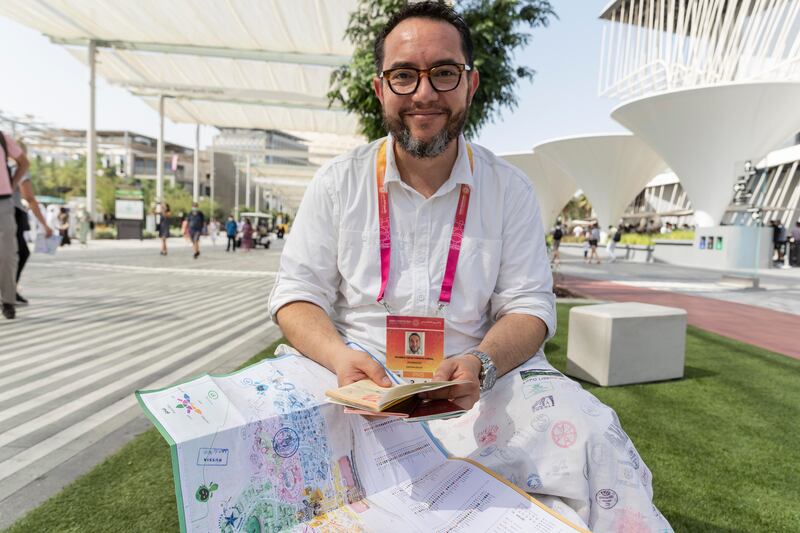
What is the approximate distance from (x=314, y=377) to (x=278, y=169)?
136 feet

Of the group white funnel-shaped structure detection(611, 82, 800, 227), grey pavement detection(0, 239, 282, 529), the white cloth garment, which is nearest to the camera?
the white cloth garment

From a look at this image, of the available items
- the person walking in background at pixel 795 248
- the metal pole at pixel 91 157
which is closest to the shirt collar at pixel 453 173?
the metal pole at pixel 91 157

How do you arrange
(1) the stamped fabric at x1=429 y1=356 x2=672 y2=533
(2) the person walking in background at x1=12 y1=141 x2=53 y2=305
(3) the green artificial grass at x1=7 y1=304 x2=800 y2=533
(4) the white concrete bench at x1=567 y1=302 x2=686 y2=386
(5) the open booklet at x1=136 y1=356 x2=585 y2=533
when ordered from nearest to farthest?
1. (5) the open booklet at x1=136 y1=356 x2=585 y2=533
2. (1) the stamped fabric at x1=429 y1=356 x2=672 y2=533
3. (3) the green artificial grass at x1=7 y1=304 x2=800 y2=533
4. (4) the white concrete bench at x1=567 y1=302 x2=686 y2=386
5. (2) the person walking in background at x1=12 y1=141 x2=53 y2=305

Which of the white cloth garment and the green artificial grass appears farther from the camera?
the green artificial grass

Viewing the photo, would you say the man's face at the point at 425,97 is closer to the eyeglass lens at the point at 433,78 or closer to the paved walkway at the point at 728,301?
the eyeglass lens at the point at 433,78

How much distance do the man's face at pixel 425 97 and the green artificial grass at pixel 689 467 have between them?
5.16ft

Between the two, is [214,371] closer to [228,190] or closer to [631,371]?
[631,371]

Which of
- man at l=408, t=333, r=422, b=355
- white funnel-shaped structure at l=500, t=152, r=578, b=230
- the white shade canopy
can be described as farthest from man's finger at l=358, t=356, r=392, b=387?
white funnel-shaped structure at l=500, t=152, r=578, b=230

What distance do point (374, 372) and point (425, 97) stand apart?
0.89 m

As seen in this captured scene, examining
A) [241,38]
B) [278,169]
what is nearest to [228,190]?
[278,169]

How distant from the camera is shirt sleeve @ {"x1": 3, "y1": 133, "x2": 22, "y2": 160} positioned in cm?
538

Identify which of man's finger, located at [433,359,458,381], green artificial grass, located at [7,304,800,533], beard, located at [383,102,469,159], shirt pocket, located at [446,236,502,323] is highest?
beard, located at [383,102,469,159]

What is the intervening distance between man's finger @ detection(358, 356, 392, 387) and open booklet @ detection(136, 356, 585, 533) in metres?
0.09

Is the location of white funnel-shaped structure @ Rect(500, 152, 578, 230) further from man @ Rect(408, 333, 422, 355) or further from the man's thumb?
the man's thumb
